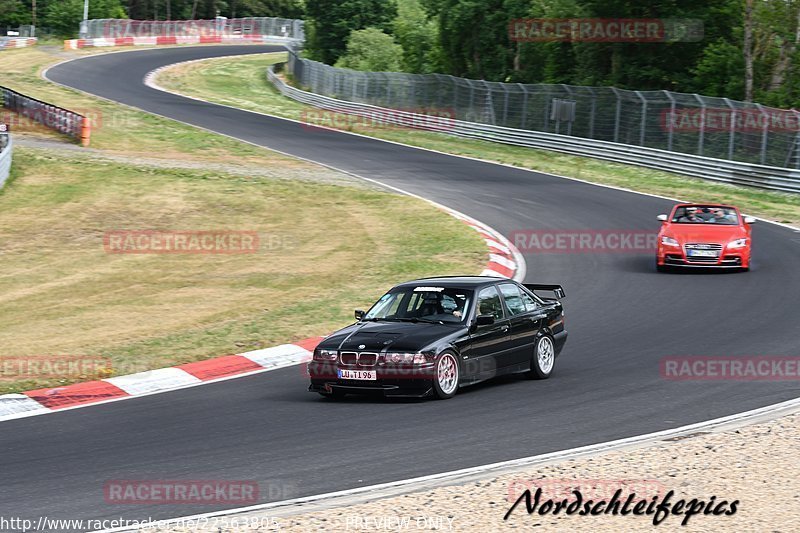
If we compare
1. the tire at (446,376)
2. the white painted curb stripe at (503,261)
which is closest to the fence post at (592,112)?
the white painted curb stripe at (503,261)

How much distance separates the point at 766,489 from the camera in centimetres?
797

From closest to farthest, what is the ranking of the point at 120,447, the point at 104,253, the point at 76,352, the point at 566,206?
the point at 120,447 → the point at 76,352 → the point at 104,253 → the point at 566,206

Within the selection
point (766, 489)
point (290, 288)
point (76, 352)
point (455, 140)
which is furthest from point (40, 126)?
point (766, 489)

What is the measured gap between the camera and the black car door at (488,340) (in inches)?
472

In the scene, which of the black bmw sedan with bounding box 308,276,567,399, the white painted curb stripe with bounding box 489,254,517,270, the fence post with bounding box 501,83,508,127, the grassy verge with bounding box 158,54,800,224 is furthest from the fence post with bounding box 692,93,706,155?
the black bmw sedan with bounding box 308,276,567,399

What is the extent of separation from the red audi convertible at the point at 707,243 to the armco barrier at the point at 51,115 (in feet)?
76.7

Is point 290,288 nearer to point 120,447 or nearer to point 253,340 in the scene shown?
point 253,340

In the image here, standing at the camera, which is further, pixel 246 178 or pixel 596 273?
pixel 246 178

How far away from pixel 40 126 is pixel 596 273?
27.2 metres

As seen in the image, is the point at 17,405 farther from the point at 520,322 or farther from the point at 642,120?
the point at 642,120

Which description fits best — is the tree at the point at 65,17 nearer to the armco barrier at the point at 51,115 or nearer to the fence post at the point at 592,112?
the armco barrier at the point at 51,115

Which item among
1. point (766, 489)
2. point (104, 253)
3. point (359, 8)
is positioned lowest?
point (104, 253)

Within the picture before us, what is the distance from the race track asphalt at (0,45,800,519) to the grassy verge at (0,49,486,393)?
2.46 m

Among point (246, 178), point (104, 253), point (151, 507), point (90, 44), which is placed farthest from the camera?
→ point (90, 44)
